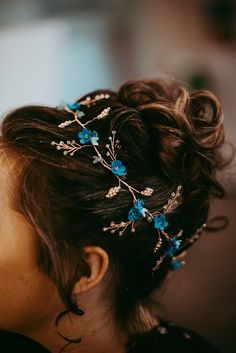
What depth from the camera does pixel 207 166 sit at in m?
0.75

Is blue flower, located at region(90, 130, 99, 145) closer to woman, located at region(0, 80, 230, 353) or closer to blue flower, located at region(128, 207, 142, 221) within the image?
woman, located at region(0, 80, 230, 353)

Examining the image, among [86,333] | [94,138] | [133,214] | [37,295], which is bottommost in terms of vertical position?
[86,333]

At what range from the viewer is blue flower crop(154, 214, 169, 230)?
69cm

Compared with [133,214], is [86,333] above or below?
below

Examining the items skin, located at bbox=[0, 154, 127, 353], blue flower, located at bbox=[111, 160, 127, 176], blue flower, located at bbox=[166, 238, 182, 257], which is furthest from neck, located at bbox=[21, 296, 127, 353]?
blue flower, located at bbox=[111, 160, 127, 176]

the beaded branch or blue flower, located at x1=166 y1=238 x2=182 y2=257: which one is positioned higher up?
the beaded branch

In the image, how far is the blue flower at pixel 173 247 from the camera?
2.44 feet

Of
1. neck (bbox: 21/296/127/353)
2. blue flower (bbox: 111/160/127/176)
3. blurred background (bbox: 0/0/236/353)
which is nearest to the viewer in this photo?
blue flower (bbox: 111/160/127/176)

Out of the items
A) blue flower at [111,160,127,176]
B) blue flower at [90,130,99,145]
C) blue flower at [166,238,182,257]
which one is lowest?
blue flower at [166,238,182,257]

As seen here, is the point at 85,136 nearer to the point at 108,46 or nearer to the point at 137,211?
the point at 137,211

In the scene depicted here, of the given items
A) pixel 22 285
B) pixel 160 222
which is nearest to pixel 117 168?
pixel 160 222

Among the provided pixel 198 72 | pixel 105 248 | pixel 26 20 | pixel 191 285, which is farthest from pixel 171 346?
pixel 26 20

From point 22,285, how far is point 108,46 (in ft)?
6.87

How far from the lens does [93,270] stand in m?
0.72
